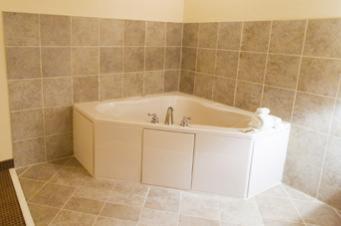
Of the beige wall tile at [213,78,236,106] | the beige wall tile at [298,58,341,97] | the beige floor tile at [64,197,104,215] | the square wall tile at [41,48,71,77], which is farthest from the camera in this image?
the beige wall tile at [213,78,236,106]

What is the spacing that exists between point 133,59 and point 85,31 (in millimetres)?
563

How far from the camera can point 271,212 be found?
6.61 feet

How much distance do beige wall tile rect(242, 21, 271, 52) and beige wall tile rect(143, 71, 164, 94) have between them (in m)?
1.00

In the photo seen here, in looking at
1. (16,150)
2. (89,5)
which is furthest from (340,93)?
(16,150)

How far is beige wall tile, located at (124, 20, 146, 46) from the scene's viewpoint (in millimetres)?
2828

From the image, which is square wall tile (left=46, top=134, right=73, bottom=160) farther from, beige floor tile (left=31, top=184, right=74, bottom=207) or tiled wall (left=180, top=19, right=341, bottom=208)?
tiled wall (left=180, top=19, right=341, bottom=208)

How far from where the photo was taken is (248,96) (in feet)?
8.72

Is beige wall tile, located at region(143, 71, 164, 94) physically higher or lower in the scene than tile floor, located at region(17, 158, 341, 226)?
higher

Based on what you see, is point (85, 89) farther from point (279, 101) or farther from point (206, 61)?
point (279, 101)

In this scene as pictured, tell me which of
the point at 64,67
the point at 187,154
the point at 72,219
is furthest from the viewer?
the point at 64,67

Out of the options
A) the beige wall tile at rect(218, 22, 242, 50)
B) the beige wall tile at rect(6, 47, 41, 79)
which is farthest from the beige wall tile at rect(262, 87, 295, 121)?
the beige wall tile at rect(6, 47, 41, 79)

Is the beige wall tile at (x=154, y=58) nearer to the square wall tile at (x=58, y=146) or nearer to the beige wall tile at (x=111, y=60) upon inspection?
the beige wall tile at (x=111, y=60)

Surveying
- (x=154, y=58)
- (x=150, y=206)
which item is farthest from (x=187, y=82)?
(x=150, y=206)

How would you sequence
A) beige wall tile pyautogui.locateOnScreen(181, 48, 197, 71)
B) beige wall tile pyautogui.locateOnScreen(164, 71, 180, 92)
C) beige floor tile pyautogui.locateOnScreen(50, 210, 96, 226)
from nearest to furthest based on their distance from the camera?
beige floor tile pyautogui.locateOnScreen(50, 210, 96, 226) → beige wall tile pyautogui.locateOnScreen(181, 48, 197, 71) → beige wall tile pyautogui.locateOnScreen(164, 71, 180, 92)
